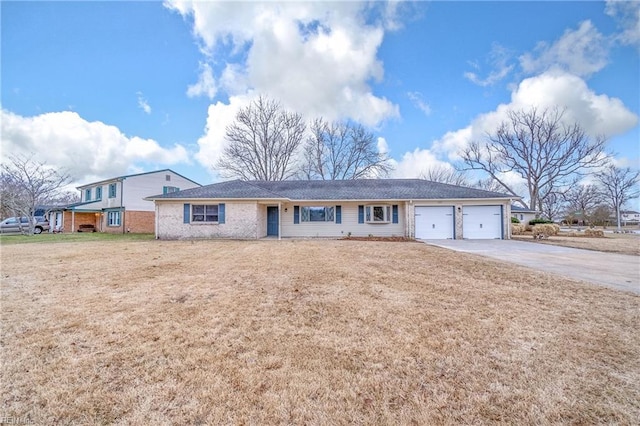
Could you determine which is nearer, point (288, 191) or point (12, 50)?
point (12, 50)

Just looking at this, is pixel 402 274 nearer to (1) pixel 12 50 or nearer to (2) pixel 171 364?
(2) pixel 171 364

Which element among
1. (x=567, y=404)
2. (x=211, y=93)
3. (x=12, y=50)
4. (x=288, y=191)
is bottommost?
(x=567, y=404)

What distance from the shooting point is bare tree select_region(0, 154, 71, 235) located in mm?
19078

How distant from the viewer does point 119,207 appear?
2222 centimetres

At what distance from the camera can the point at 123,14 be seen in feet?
32.6

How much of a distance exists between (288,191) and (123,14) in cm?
1132

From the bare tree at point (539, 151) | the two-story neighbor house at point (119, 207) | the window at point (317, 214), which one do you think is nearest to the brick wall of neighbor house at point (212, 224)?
the window at point (317, 214)

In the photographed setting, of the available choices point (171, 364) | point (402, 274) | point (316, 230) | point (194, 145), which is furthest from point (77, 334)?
point (194, 145)

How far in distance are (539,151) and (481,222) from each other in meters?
21.5

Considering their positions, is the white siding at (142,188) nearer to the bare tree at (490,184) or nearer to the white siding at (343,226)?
the white siding at (343,226)

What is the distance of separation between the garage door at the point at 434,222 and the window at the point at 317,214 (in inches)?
204

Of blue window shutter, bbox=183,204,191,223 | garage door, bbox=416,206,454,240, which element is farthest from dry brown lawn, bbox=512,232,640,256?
blue window shutter, bbox=183,204,191,223

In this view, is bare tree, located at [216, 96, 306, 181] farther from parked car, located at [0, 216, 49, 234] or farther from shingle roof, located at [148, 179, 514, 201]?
parked car, located at [0, 216, 49, 234]

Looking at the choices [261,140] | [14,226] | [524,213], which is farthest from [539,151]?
[14,226]
